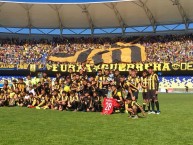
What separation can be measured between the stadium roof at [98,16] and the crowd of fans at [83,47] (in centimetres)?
152

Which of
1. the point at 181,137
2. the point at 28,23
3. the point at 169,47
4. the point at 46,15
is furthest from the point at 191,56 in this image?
the point at 181,137

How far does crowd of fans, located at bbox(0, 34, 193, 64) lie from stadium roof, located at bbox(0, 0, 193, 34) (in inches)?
59.7

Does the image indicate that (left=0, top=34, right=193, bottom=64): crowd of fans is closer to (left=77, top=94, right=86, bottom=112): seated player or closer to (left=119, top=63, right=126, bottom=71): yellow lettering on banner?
(left=119, top=63, right=126, bottom=71): yellow lettering on banner

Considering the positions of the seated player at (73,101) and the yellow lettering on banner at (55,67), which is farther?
the yellow lettering on banner at (55,67)

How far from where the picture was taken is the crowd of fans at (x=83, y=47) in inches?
1640

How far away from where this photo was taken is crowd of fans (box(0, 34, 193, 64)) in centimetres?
4166

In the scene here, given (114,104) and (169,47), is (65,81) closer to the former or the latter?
(114,104)

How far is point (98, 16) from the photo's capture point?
4400 centimetres

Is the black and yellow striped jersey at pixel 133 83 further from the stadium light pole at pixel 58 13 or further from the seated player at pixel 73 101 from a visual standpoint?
the stadium light pole at pixel 58 13

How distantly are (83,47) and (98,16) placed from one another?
4470 mm

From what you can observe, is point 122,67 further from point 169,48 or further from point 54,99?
point 54,99

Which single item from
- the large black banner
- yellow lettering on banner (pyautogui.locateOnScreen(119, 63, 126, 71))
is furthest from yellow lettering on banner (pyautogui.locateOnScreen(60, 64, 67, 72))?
yellow lettering on banner (pyautogui.locateOnScreen(119, 63, 126, 71))

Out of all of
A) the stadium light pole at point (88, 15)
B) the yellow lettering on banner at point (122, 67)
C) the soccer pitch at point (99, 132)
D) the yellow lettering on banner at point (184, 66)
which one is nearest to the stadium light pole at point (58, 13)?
the stadium light pole at point (88, 15)

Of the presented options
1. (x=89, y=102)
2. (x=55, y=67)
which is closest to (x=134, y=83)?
(x=89, y=102)
